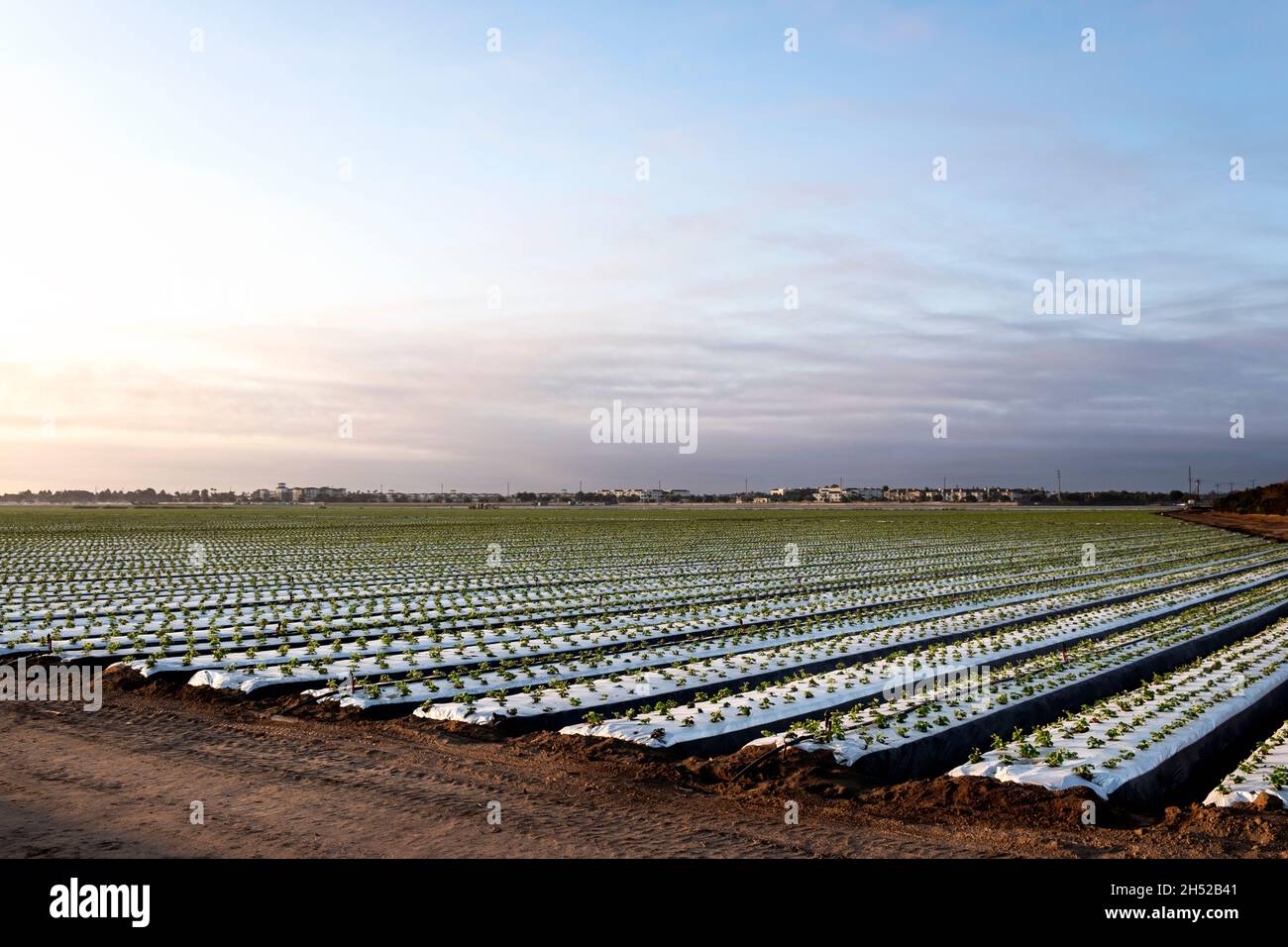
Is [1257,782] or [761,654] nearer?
[1257,782]

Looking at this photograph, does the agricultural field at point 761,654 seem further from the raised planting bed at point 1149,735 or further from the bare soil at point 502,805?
the bare soil at point 502,805

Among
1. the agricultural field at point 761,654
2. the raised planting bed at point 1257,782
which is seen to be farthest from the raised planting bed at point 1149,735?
the raised planting bed at point 1257,782

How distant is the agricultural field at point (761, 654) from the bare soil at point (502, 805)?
1.92ft

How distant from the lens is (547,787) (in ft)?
29.8

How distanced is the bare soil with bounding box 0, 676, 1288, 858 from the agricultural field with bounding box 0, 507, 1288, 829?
0.58 meters

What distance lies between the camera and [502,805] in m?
8.34

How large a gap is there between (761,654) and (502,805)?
9.10m

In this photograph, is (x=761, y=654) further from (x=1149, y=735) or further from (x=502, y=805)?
(x=502, y=805)

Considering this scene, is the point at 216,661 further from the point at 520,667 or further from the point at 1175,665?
the point at 1175,665

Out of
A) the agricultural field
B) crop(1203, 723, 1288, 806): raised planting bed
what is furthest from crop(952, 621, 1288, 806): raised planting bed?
crop(1203, 723, 1288, 806): raised planting bed

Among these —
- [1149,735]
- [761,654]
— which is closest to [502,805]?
[1149,735]
